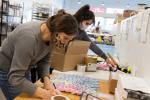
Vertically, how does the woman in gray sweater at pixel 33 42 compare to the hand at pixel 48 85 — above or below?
above

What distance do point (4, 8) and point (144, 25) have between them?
5.28m

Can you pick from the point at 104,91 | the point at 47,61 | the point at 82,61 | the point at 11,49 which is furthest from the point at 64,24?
the point at 82,61

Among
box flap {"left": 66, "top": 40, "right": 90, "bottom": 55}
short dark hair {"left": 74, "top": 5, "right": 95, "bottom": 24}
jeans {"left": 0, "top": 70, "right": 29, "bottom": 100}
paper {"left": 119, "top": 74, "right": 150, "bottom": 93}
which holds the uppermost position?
short dark hair {"left": 74, "top": 5, "right": 95, "bottom": 24}

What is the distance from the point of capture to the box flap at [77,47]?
2219 millimetres

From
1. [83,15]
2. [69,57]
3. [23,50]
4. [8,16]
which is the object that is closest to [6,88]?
[23,50]

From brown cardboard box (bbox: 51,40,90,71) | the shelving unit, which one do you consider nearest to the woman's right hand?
brown cardboard box (bbox: 51,40,90,71)

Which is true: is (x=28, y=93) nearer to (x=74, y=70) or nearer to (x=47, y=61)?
(x=47, y=61)

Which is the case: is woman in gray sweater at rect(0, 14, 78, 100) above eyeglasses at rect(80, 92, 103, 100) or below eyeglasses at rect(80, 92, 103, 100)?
above

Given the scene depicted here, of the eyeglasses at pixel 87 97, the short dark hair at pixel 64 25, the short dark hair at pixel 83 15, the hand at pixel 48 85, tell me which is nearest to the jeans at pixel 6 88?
the hand at pixel 48 85

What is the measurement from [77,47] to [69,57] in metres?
0.14

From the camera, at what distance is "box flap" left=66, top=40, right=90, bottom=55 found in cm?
222

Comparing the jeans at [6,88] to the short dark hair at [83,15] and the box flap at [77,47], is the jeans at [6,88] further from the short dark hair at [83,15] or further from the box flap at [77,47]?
the short dark hair at [83,15]

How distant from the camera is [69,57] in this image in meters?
2.28

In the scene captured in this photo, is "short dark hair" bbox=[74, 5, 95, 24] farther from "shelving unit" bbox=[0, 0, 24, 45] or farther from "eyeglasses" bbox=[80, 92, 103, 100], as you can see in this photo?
"shelving unit" bbox=[0, 0, 24, 45]
